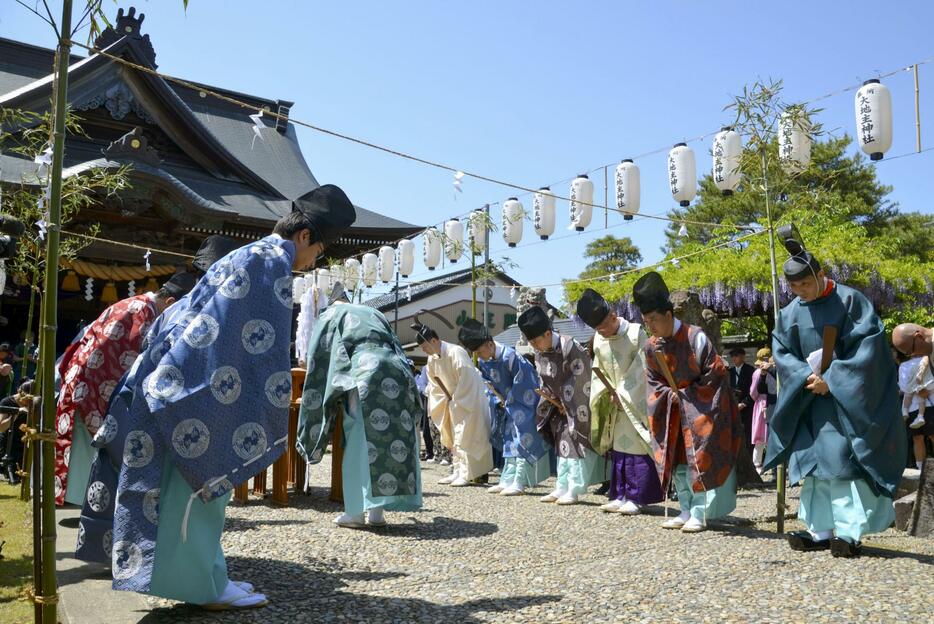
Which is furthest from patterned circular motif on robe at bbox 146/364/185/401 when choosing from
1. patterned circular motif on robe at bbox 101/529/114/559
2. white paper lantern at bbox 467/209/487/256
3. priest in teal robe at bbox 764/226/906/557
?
white paper lantern at bbox 467/209/487/256

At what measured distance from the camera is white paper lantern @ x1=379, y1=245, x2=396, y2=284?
15367 millimetres

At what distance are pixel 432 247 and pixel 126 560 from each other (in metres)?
12.3

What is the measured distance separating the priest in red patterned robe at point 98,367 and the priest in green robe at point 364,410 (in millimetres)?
1294

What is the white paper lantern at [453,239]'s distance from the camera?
47.1 feet

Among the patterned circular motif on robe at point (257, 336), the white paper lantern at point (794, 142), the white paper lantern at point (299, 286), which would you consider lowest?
the patterned circular motif on robe at point (257, 336)

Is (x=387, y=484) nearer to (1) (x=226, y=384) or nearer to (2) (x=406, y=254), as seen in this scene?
(1) (x=226, y=384)

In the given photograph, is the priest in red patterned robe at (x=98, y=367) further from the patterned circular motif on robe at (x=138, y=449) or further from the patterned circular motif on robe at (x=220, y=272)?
the patterned circular motif on robe at (x=138, y=449)

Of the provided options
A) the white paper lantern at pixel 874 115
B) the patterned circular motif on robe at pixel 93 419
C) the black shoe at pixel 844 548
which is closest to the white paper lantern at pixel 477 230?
the white paper lantern at pixel 874 115

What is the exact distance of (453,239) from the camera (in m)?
14.4

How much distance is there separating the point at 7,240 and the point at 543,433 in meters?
5.81

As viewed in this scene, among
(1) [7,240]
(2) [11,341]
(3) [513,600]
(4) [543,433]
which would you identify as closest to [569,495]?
(4) [543,433]

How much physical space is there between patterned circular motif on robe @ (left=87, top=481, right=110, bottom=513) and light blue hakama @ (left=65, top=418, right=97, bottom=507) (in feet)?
7.26

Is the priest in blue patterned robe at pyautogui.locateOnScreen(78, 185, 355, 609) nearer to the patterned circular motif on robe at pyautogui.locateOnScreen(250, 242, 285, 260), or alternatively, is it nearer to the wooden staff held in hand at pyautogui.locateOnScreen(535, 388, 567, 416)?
the patterned circular motif on robe at pyautogui.locateOnScreen(250, 242, 285, 260)

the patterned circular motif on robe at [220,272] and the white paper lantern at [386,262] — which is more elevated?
the white paper lantern at [386,262]
